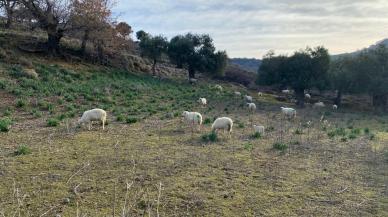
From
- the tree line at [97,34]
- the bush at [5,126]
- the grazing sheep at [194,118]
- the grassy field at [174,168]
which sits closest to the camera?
the grassy field at [174,168]

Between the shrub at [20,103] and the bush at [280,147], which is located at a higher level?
the shrub at [20,103]

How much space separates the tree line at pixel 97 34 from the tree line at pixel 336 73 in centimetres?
781

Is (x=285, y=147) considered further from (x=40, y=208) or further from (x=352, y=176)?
(x=40, y=208)

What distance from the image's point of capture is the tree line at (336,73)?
1649 inches

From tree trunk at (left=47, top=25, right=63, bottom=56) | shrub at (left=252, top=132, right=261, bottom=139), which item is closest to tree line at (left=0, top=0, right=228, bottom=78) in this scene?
tree trunk at (left=47, top=25, right=63, bottom=56)

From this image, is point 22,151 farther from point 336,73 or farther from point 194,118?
point 336,73

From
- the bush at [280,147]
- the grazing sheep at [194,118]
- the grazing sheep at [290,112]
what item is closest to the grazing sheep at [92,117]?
the grazing sheep at [194,118]

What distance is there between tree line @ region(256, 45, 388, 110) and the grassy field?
22.2 m

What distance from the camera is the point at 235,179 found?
11.2 metres

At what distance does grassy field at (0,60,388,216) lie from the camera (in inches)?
354

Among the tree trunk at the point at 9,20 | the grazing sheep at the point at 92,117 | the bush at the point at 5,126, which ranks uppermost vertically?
the tree trunk at the point at 9,20

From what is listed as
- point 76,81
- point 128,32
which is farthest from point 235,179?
point 128,32

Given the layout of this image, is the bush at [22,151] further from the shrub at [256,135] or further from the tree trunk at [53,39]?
the tree trunk at [53,39]

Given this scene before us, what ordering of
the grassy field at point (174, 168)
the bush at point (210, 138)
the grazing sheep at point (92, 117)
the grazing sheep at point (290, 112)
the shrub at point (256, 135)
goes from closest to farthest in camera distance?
the grassy field at point (174, 168) → the bush at point (210, 138) → the shrub at point (256, 135) → the grazing sheep at point (92, 117) → the grazing sheep at point (290, 112)
